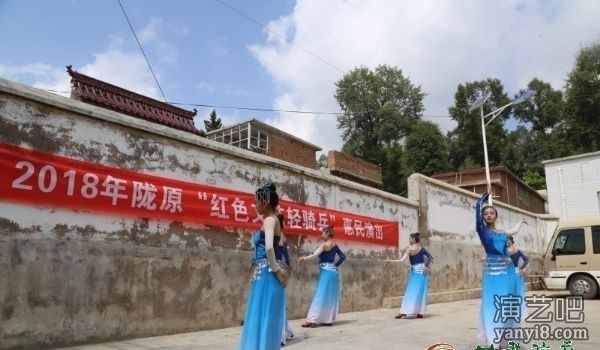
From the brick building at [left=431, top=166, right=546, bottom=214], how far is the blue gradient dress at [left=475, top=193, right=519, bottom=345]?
23321 mm

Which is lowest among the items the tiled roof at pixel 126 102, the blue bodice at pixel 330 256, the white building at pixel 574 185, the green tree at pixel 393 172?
the blue bodice at pixel 330 256

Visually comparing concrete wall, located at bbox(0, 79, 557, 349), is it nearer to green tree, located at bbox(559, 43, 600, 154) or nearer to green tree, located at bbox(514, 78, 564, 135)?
green tree, located at bbox(559, 43, 600, 154)

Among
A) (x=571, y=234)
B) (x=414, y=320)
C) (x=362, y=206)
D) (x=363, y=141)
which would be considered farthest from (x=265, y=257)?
(x=363, y=141)

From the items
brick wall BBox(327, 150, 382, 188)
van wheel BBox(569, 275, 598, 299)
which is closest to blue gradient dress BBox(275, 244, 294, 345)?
van wheel BBox(569, 275, 598, 299)

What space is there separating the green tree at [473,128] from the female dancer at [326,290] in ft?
118

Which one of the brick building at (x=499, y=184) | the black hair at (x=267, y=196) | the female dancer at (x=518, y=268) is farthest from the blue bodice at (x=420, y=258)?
the brick building at (x=499, y=184)

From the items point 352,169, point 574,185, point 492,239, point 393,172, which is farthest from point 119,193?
point 393,172

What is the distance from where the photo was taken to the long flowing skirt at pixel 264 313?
3.93 m

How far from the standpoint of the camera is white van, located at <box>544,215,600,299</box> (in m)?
13.0

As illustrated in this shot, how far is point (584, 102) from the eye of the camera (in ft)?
110

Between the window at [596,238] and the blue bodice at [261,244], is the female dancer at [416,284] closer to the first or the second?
the blue bodice at [261,244]

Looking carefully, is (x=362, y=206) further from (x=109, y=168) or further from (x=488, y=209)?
(x=109, y=168)

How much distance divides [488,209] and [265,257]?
3084 millimetres

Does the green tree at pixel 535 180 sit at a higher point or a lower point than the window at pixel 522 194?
higher
